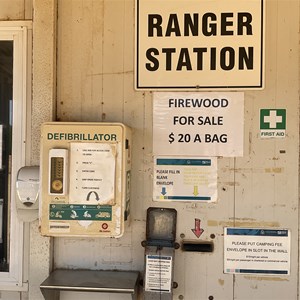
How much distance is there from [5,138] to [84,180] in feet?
2.22

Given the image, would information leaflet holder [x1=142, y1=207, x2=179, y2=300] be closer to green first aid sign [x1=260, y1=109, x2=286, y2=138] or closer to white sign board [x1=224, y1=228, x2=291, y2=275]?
white sign board [x1=224, y1=228, x2=291, y2=275]

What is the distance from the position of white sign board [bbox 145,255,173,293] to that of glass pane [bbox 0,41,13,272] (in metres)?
0.90

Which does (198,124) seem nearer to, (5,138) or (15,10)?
(5,138)

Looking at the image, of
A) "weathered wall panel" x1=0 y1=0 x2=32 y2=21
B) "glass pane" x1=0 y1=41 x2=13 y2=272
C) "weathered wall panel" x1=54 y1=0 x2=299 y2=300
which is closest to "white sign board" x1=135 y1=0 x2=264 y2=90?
"weathered wall panel" x1=54 y1=0 x2=299 y2=300

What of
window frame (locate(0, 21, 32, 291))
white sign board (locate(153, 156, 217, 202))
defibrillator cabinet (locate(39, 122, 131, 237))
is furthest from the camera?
window frame (locate(0, 21, 32, 291))

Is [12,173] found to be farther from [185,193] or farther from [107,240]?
[185,193]

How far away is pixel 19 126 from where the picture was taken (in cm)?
247

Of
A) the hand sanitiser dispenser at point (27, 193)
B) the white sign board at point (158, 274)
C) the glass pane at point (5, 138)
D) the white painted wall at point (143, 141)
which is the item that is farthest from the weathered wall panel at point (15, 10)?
the white sign board at point (158, 274)

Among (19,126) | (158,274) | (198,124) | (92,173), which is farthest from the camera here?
(19,126)

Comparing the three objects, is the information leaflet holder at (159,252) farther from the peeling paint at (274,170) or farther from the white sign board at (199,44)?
the white sign board at (199,44)

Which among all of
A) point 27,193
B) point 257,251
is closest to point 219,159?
point 257,251

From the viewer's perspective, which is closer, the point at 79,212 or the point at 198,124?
the point at 79,212

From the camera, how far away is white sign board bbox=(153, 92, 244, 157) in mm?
2344

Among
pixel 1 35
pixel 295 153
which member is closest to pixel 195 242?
pixel 295 153
